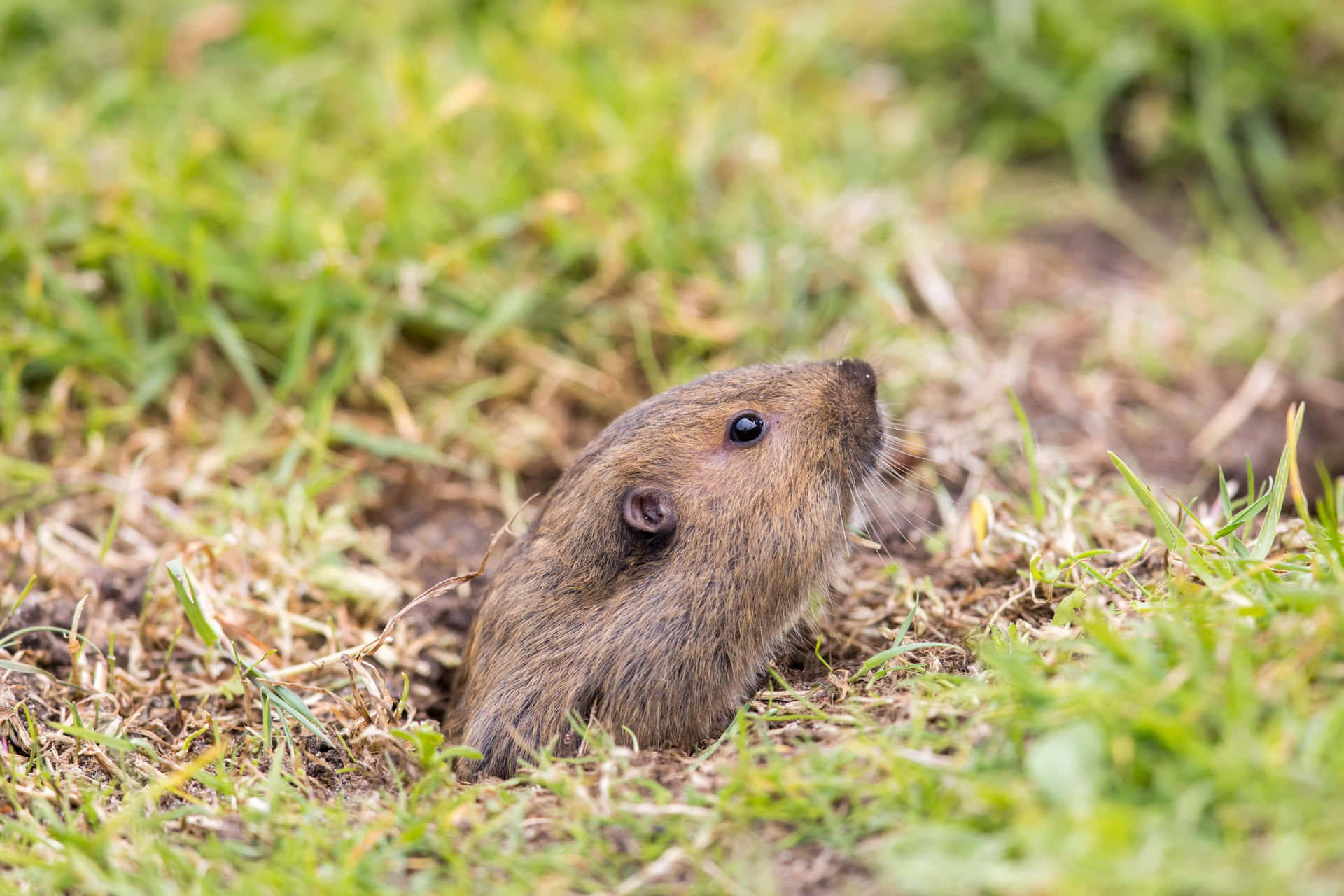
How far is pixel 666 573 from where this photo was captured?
10.7ft

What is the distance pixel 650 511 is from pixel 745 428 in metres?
0.39

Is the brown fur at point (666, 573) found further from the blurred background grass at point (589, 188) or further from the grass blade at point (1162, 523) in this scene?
the blurred background grass at point (589, 188)

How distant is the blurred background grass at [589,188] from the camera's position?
4723mm

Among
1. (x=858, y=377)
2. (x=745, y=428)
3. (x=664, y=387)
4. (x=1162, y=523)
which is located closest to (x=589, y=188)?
(x=664, y=387)

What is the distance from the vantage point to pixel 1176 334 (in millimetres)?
5262

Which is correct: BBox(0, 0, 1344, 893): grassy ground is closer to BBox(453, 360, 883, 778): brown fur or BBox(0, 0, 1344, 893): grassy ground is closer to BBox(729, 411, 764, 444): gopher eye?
BBox(453, 360, 883, 778): brown fur

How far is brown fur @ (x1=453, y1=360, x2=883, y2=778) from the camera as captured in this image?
3170 mm

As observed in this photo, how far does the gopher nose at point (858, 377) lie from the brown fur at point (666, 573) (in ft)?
0.30

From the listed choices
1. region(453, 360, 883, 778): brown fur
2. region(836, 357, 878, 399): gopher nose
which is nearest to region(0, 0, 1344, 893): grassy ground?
region(453, 360, 883, 778): brown fur

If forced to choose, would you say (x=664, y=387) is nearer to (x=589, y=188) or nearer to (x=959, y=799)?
Result: (x=589, y=188)

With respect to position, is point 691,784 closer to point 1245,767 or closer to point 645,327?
point 1245,767

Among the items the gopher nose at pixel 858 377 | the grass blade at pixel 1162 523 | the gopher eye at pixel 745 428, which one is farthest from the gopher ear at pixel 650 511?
the grass blade at pixel 1162 523

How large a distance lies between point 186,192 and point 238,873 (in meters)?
3.38

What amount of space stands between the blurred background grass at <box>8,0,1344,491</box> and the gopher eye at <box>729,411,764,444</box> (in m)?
1.31
